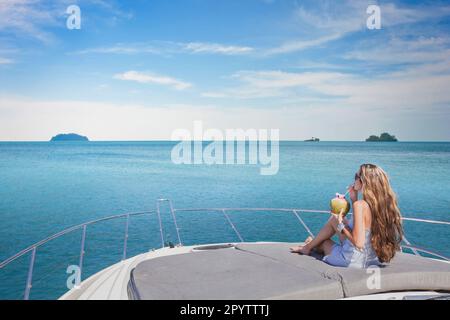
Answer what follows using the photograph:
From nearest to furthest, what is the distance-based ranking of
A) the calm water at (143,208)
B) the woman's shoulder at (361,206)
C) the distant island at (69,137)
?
the woman's shoulder at (361,206)
the calm water at (143,208)
the distant island at (69,137)

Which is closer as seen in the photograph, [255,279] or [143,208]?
[255,279]

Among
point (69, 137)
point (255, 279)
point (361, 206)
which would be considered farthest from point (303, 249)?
point (69, 137)

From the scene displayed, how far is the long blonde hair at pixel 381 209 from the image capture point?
108 inches

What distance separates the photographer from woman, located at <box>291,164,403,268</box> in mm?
2750

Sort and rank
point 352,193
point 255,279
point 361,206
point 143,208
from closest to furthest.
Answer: point 255,279 → point 361,206 → point 352,193 → point 143,208

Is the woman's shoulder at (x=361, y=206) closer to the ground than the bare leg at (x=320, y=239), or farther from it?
farther from it

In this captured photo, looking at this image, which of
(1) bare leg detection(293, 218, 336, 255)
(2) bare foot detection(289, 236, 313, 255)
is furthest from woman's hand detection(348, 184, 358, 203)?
(2) bare foot detection(289, 236, 313, 255)

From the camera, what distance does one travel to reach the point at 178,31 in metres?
41.9

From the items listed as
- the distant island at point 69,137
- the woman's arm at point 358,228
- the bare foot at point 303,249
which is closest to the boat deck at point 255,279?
the bare foot at point 303,249

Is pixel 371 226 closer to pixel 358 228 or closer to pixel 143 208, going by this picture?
pixel 358 228

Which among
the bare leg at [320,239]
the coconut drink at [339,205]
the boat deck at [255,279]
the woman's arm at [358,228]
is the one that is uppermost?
the coconut drink at [339,205]

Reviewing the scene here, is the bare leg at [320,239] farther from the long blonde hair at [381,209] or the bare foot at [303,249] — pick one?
Answer: the long blonde hair at [381,209]

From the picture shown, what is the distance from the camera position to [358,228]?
2.75m

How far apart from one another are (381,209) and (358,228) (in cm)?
22
